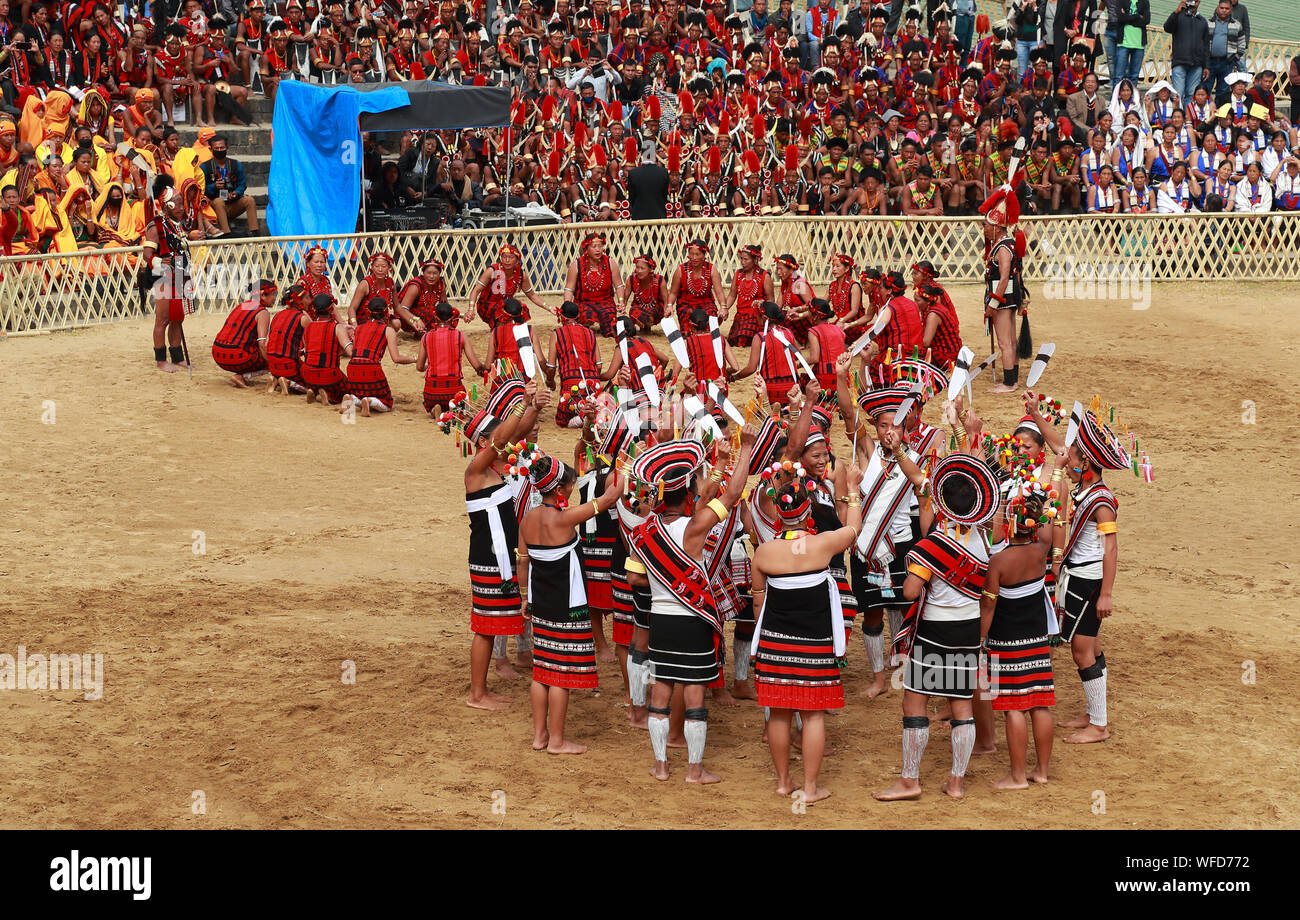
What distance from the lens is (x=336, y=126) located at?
20.8 meters

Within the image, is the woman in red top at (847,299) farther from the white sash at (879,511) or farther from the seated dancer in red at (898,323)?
the white sash at (879,511)

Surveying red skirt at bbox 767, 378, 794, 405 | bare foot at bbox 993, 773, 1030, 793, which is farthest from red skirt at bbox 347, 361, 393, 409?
bare foot at bbox 993, 773, 1030, 793

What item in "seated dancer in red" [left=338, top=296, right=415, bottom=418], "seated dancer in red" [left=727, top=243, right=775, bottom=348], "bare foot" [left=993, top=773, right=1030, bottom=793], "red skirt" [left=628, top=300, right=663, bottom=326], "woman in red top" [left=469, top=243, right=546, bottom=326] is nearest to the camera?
"bare foot" [left=993, top=773, right=1030, bottom=793]

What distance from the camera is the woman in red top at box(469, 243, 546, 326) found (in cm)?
1727

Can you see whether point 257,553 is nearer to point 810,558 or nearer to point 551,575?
point 551,575

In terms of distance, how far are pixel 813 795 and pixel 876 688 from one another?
1600 mm

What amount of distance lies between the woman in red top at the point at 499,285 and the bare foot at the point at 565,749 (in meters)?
9.58

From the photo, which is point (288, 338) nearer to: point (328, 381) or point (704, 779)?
point (328, 381)

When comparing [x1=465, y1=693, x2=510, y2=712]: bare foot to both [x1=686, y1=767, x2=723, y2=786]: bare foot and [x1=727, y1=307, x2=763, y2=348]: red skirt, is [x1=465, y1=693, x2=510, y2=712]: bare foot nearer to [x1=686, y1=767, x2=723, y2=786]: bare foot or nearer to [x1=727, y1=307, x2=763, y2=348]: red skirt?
[x1=686, y1=767, x2=723, y2=786]: bare foot

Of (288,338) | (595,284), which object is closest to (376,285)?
(288,338)

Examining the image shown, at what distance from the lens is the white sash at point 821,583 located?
24.1 feet

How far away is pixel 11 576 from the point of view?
34.9 feet

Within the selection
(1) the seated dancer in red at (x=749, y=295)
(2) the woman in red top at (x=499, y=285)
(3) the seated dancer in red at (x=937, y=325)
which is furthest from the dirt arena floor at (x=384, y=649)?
(1) the seated dancer in red at (x=749, y=295)

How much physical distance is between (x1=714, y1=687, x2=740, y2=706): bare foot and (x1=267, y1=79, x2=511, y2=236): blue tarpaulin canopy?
13313mm
